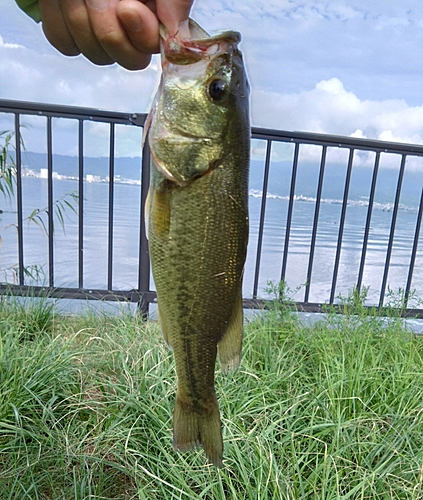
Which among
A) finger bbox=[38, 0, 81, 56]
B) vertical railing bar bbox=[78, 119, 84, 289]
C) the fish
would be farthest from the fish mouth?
vertical railing bar bbox=[78, 119, 84, 289]

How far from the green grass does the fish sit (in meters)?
0.75

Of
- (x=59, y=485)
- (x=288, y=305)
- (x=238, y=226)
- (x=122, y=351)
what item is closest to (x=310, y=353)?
(x=288, y=305)

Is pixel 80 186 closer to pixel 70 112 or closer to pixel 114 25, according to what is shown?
pixel 70 112

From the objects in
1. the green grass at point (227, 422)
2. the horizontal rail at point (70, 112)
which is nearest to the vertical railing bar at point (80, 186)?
the horizontal rail at point (70, 112)

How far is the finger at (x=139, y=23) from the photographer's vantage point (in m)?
0.77

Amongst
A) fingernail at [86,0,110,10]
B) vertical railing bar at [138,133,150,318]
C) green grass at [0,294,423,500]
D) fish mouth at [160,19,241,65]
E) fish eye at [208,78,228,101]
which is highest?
fingernail at [86,0,110,10]

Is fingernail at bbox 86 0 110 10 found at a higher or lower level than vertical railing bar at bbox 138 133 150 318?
higher

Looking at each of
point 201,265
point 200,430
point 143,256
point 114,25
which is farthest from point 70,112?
point 200,430

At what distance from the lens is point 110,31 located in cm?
81

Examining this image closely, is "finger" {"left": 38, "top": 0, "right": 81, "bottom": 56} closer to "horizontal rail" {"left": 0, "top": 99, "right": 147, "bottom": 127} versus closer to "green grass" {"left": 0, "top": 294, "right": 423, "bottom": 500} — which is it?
"green grass" {"left": 0, "top": 294, "right": 423, "bottom": 500}

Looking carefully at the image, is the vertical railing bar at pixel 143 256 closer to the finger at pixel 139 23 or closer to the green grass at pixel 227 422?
the green grass at pixel 227 422

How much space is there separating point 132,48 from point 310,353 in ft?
6.44

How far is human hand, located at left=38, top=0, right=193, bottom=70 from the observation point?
2.53ft

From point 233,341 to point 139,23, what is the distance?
71cm
